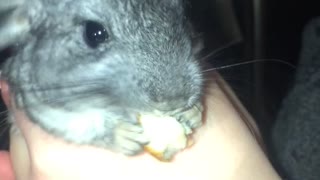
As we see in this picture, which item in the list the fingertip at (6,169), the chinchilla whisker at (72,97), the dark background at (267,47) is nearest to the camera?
the chinchilla whisker at (72,97)

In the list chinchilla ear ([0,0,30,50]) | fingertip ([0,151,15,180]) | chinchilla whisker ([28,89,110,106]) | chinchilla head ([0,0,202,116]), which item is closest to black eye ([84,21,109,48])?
chinchilla head ([0,0,202,116])

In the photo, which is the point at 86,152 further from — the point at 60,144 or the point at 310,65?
the point at 310,65

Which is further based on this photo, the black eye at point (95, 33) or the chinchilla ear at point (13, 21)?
the chinchilla ear at point (13, 21)

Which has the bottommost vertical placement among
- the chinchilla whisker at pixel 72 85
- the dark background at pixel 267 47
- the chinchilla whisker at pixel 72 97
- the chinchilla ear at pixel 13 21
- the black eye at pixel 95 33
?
the dark background at pixel 267 47

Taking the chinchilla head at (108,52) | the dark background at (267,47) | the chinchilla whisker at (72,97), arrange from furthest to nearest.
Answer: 1. the dark background at (267,47)
2. the chinchilla whisker at (72,97)
3. the chinchilla head at (108,52)

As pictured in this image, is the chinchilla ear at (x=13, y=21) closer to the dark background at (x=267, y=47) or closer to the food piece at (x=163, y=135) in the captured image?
the food piece at (x=163, y=135)

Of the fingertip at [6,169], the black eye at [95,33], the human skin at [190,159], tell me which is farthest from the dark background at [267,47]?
the black eye at [95,33]

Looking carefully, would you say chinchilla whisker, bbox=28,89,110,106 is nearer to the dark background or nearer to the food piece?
the food piece

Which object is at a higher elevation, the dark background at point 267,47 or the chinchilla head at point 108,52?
the chinchilla head at point 108,52
